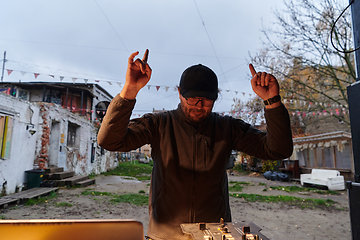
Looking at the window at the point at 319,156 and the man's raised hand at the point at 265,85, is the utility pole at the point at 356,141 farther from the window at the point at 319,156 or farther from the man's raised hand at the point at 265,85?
the window at the point at 319,156

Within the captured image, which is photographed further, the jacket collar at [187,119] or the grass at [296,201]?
the grass at [296,201]

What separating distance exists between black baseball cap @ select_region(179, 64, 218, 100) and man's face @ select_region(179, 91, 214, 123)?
0.18 ft

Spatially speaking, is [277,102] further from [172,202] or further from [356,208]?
[356,208]

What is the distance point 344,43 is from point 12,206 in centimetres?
1292

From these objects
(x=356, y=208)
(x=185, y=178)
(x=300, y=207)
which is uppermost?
(x=185, y=178)

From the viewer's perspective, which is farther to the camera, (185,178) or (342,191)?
(342,191)

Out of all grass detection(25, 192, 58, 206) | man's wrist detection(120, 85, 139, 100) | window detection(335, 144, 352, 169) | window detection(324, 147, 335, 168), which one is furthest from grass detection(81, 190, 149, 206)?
window detection(324, 147, 335, 168)

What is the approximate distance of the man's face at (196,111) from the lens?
154 cm

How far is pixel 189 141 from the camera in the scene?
60.9 inches

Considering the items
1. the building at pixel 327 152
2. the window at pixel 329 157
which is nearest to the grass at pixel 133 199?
the building at pixel 327 152

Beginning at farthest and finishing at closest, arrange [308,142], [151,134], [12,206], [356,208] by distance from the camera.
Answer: [308,142], [12,206], [356,208], [151,134]

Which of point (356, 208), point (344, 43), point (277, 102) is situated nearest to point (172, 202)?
point (277, 102)

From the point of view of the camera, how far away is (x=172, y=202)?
4.65 ft

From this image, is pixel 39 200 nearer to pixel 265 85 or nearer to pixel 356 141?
pixel 265 85
